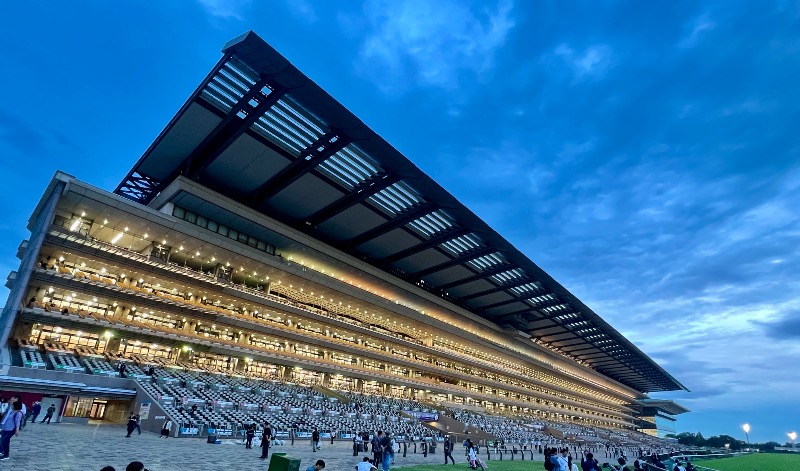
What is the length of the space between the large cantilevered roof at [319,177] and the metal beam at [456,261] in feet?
0.82

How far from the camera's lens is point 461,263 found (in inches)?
2274

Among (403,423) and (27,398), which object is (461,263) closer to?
(403,423)

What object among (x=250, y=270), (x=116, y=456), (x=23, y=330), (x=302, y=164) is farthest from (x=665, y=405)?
(x=116, y=456)

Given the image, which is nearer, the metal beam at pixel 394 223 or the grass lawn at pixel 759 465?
the grass lawn at pixel 759 465

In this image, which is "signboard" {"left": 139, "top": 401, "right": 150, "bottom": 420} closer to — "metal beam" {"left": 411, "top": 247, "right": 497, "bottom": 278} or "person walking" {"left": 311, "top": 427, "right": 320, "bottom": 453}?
"person walking" {"left": 311, "top": 427, "right": 320, "bottom": 453}

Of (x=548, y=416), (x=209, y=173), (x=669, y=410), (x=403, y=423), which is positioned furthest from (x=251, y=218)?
(x=669, y=410)

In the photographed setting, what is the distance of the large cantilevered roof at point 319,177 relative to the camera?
101 ft

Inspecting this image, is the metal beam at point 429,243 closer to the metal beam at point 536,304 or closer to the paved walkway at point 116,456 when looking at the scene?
the metal beam at point 536,304

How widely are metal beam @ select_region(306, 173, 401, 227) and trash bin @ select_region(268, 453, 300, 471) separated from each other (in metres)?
31.8

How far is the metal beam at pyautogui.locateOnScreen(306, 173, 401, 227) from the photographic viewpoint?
1559 inches

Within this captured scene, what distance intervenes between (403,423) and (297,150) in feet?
94.9

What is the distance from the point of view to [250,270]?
155 ft

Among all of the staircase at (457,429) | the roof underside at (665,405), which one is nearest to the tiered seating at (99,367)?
the staircase at (457,429)

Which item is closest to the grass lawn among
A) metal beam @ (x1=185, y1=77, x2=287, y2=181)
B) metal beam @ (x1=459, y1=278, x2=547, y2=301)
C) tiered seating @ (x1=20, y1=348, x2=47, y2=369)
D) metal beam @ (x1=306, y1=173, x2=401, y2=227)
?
metal beam @ (x1=459, y1=278, x2=547, y2=301)
